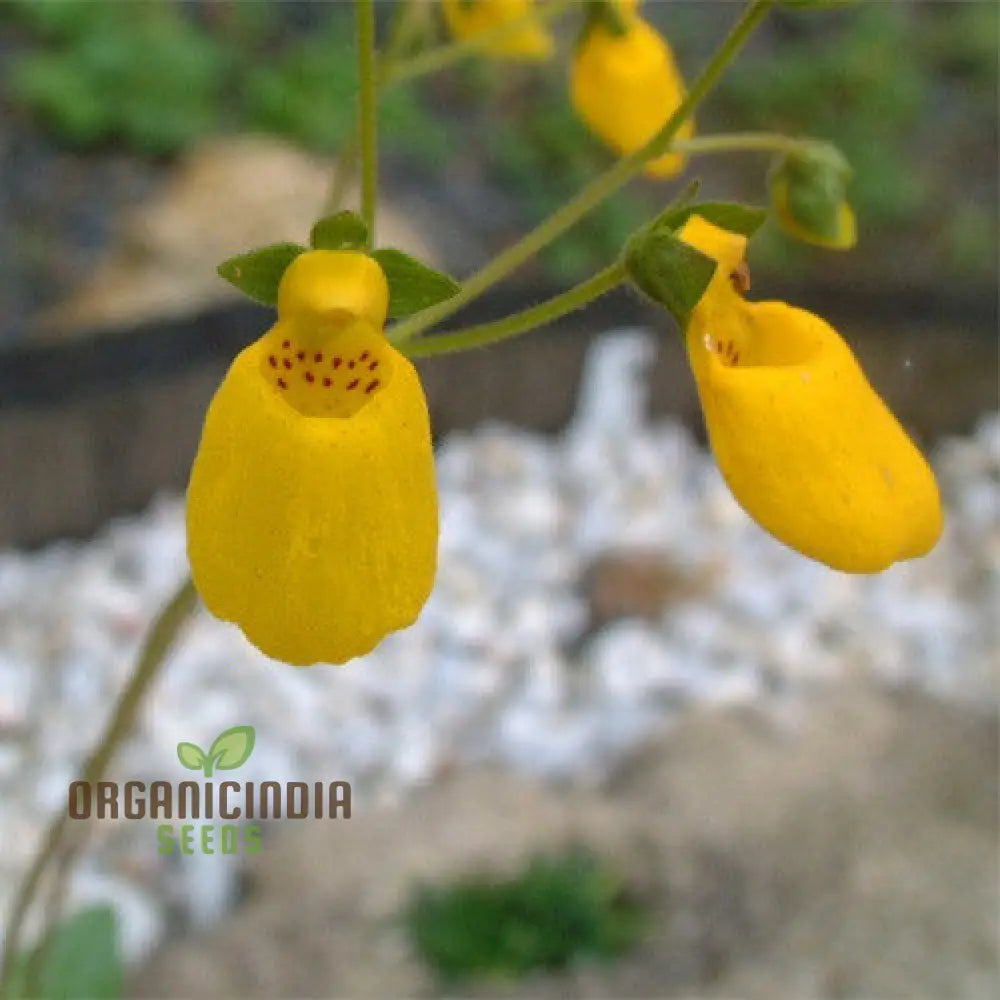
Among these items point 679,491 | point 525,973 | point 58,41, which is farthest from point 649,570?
point 58,41

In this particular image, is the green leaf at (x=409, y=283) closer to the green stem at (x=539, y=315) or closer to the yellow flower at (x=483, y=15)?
the green stem at (x=539, y=315)

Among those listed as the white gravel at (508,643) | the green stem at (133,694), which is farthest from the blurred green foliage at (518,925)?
the green stem at (133,694)

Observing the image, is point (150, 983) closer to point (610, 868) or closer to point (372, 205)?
point (610, 868)

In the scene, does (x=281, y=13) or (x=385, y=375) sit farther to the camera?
(x=281, y=13)

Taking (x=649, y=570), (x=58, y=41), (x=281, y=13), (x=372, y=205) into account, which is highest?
(x=281, y=13)

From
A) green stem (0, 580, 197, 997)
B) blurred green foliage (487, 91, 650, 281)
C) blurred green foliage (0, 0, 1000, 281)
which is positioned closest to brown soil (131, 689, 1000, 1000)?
green stem (0, 580, 197, 997)

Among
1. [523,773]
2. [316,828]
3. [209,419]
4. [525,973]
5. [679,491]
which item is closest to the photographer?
[209,419]

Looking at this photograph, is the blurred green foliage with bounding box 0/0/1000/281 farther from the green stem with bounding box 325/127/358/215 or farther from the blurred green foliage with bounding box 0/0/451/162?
the green stem with bounding box 325/127/358/215
